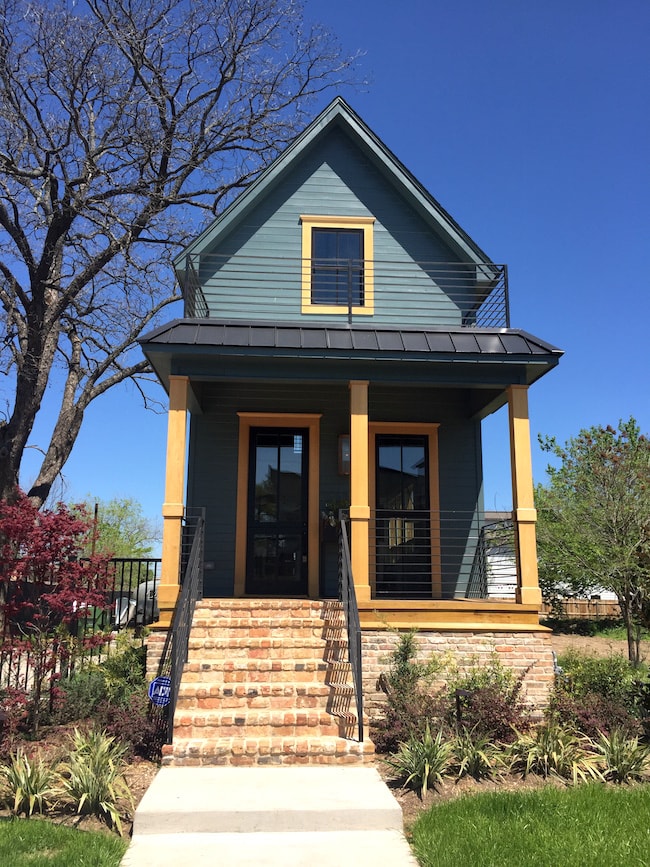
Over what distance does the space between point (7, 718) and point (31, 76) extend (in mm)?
14444

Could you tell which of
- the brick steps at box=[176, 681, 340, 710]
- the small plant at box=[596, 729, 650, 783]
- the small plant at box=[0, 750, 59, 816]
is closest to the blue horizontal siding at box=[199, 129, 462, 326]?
the brick steps at box=[176, 681, 340, 710]

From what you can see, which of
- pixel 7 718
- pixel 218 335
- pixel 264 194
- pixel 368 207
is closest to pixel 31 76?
pixel 264 194

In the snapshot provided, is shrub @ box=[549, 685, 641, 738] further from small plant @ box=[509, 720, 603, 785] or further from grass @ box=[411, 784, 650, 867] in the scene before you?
grass @ box=[411, 784, 650, 867]

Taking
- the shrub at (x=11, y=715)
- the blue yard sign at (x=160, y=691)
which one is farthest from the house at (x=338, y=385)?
the shrub at (x=11, y=715)

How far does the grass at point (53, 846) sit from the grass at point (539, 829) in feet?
7.14

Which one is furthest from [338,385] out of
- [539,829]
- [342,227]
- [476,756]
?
[539,829]

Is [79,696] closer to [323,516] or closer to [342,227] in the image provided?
[323,516]

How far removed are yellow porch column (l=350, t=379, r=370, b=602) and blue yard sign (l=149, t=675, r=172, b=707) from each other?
2.52 meters

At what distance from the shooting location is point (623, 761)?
6328mm

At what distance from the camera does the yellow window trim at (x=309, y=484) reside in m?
10.9

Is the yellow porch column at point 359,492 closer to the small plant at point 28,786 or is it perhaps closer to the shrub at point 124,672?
the shrub at point 124,672

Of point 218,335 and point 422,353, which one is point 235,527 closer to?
point 218,335

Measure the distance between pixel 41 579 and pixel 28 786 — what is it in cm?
255

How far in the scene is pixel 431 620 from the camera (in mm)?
8711
